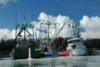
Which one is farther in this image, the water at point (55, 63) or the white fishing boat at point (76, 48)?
the white fishing boat at point (76, 48)

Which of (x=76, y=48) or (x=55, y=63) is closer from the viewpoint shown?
(x=55, y=63)

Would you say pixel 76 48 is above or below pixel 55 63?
above

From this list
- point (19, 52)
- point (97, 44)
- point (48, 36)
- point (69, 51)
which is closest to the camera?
point (19, 52)

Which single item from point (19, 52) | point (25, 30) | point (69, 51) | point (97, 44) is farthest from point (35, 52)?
point (97, 44)

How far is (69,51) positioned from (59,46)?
154 feet

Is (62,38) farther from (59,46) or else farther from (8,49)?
(8,49)

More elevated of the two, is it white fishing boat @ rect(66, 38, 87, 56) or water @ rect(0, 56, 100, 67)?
white fishing boat @ rect(66, 38, 87, 56)

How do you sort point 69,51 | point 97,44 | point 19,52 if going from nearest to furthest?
point 19,52, point 69,51, point 97,44

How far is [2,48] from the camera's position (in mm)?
150625

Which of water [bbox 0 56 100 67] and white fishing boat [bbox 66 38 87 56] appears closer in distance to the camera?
water [bbox 0 56 100 67]

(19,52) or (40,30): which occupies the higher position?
(40,30)

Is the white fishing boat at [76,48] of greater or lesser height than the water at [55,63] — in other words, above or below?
above

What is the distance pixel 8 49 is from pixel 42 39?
21834 mm

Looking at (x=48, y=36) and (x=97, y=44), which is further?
(x=97, y=44)
